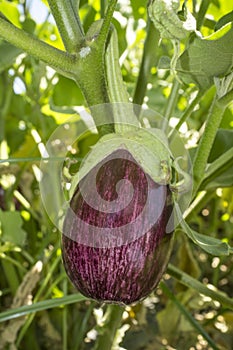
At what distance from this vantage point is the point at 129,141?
0.42 m

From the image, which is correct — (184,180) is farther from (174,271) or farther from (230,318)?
(230,318)

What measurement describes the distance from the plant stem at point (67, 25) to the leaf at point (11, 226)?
26cm

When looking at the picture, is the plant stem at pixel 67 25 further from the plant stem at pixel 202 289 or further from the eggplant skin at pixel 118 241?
the plant stem at pixel 202 289

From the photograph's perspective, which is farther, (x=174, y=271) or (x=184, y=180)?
(x=174, y=271)

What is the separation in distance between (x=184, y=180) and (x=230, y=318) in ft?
1.45

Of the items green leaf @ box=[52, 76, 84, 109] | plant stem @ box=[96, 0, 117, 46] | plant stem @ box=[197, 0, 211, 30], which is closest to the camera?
plant stem @ box=[96, 0, 117, 46]

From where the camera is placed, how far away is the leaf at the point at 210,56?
41 cm

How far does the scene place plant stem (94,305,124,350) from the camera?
58cm

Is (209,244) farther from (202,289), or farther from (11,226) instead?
(11,226)

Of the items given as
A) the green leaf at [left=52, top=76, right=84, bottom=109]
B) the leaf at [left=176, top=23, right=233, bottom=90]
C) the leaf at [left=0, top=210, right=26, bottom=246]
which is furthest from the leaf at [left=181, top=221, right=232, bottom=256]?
the green leaf at [left=52, top=76, right=84, bottom=109]

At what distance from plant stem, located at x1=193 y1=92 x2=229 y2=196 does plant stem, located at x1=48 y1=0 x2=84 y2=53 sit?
101mm

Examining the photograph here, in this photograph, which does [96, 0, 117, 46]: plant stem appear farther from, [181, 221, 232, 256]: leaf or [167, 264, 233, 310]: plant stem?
[167, 264, 233, 310]: plant stem

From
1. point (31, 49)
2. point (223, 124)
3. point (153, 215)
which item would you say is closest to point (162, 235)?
point (153, 215)

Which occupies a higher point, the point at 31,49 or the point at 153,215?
the point at 31,49
